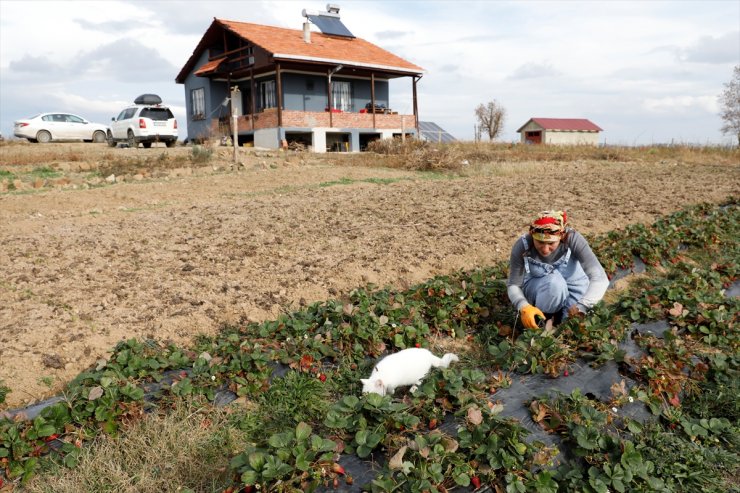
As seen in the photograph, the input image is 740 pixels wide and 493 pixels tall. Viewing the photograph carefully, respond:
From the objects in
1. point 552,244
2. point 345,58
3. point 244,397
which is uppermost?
point 345,58

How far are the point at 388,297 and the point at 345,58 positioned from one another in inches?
781

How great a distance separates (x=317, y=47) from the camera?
22984mm

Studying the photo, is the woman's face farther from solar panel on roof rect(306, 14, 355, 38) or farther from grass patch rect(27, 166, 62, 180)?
solar panel on roof rect(306, 14, 355, 38)

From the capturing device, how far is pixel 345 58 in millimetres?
22703

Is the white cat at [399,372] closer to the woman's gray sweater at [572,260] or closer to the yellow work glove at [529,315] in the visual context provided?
the yellow work glove at [529,315]

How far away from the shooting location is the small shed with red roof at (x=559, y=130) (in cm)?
5166

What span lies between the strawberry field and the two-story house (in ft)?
53.1

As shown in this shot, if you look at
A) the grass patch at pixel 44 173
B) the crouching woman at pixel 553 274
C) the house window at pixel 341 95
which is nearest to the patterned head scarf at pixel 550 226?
the crouching woman at pixel 553 274

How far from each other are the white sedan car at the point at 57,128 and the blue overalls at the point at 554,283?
23.0 m

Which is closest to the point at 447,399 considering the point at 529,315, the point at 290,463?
the point at 290,463

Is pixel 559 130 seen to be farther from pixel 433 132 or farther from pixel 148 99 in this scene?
pixel 148 99

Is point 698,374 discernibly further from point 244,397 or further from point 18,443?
point 18,443

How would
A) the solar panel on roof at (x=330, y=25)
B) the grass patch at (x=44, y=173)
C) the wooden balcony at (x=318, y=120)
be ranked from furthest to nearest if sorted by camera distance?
the solar panel on roof at (x=330, y=25) → the wooden balcony at (x=318, y=120) → the grass patch at (x=44, y=173)

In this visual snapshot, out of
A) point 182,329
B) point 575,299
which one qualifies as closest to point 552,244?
point 575,299
